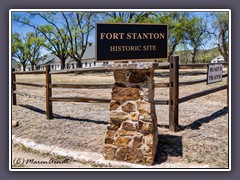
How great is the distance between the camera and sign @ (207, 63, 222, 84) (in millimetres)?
6793

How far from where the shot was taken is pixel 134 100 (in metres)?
4.56

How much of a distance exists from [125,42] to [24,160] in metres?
2.90

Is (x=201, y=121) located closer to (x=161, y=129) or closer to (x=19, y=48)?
(x=161, y=129)

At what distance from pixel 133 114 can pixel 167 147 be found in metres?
1.04

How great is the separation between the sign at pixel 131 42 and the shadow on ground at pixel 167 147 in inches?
66.5

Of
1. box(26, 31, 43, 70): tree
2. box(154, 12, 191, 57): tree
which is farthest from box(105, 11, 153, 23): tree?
box(26, 31, 43, 70): tree

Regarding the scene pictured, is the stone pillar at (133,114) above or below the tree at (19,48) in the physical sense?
below

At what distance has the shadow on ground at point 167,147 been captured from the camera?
4.76 meters

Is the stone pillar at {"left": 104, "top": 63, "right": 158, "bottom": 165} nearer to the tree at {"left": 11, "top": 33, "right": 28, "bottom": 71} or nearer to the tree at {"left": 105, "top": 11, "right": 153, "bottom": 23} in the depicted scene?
the tree at {"left": 105, "top": 11, "right": 153, "bottom": 23}

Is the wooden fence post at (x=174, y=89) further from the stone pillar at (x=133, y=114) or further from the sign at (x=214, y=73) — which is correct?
the sign at (x=214, y=73)

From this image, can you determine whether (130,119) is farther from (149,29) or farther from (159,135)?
(149,29)

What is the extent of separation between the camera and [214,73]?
704 cm

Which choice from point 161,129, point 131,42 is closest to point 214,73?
point 161,129

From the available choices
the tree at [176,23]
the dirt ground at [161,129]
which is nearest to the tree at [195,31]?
the tree at [176,23]
